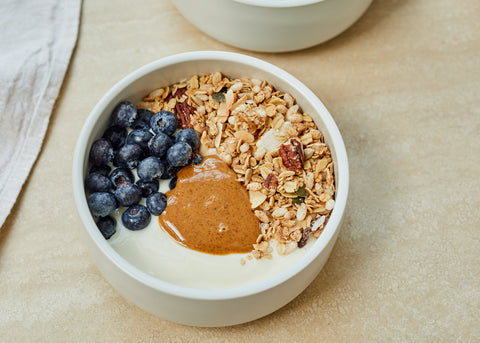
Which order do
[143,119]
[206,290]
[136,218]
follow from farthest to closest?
[143,119]
[136,218]
[206,290]

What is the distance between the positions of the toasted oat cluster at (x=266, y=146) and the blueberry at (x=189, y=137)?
0.6 inches

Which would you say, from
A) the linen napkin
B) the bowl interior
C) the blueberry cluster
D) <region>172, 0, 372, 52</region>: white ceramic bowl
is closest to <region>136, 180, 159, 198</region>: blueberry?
the blueberry cluster

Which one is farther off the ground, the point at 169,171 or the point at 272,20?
the point at 272,20

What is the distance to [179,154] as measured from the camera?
3.06 ft

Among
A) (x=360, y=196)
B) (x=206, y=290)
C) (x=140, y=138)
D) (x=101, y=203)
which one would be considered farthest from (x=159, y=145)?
(x=360, y=196)

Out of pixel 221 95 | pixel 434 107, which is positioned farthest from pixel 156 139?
pixel 434 107

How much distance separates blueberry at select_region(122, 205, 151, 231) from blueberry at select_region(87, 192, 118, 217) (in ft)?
0.09

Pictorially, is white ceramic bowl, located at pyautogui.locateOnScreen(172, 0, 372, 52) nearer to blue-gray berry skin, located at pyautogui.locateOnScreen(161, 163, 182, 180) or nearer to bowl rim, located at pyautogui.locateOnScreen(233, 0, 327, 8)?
bowl rim, located at pyautogui.locateOnScreen(233, 0, 327, 8)

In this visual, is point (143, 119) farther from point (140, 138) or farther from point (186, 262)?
point (186, 262)

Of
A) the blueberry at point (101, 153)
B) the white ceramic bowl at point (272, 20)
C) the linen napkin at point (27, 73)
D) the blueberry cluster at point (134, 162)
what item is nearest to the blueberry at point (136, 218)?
the blueberry cluster at point (134, 162)

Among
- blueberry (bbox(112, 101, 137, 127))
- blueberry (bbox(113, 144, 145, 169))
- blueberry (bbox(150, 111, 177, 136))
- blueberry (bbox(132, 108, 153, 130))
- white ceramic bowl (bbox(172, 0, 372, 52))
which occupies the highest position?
white ceramic bowl (bbox(172, 0, 372, 52))

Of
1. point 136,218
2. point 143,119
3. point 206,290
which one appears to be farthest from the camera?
point 143,119

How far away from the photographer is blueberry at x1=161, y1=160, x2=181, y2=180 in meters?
0.96

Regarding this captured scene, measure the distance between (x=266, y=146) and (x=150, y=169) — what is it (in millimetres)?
214
